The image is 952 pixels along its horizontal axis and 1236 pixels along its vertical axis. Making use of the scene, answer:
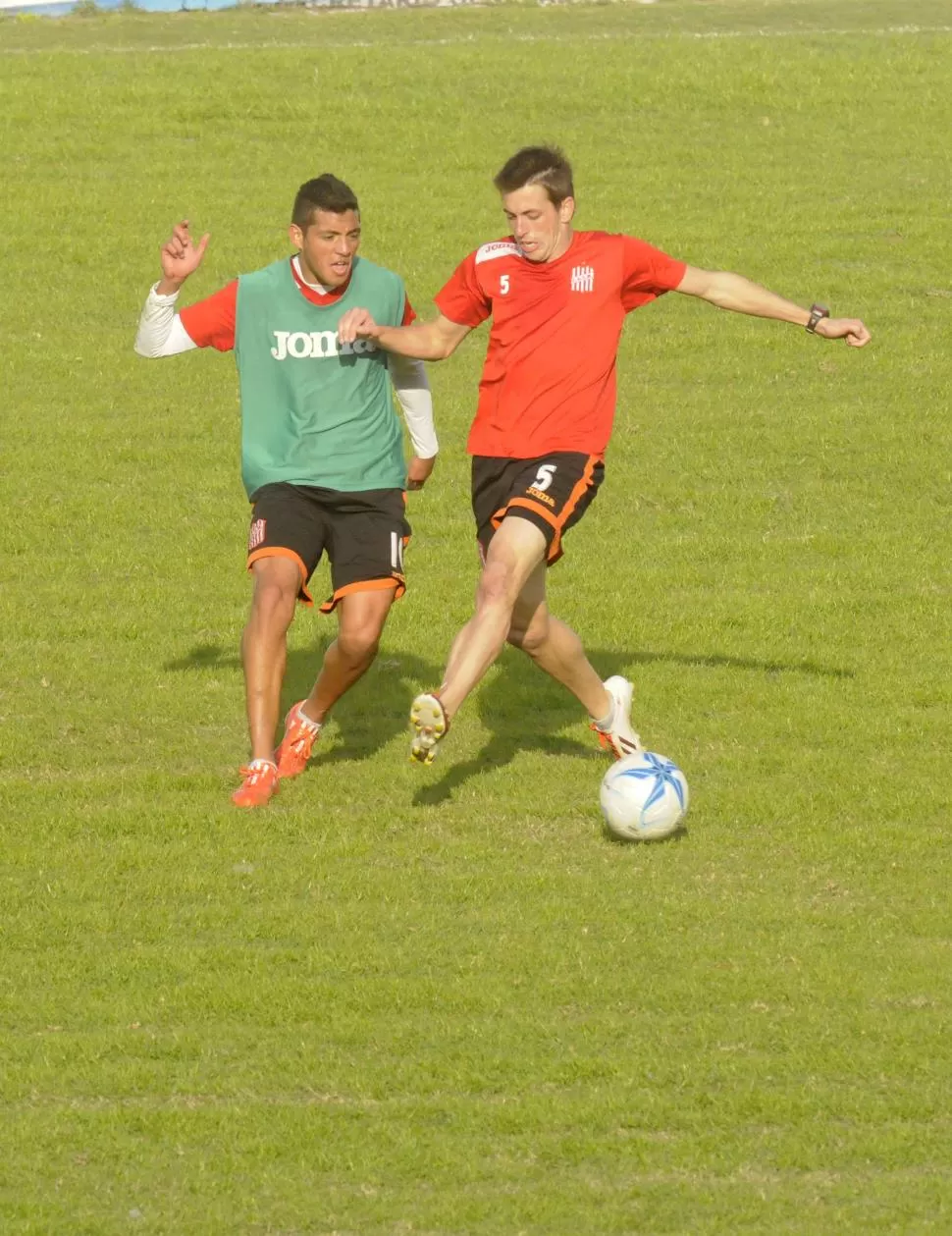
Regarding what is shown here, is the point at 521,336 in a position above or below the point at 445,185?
above

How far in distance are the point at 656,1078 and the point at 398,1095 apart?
0.80m

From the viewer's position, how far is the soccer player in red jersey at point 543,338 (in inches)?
330

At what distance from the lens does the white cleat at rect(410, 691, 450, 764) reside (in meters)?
7.37

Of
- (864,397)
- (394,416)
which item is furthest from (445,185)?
(394,416)

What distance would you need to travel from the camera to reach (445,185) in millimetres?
22578

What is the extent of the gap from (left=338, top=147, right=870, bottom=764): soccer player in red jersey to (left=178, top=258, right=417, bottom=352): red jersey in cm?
41

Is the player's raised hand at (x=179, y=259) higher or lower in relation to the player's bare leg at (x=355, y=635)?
higher

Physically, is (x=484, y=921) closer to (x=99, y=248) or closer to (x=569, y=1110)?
(x=569, y=1110)

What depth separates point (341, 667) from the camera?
9.00 meters

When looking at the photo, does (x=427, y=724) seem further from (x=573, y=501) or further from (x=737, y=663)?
(x=737, y=663)

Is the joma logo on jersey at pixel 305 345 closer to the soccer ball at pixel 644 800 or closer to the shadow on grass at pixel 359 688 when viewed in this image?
the shadow on grass at pixel 359 688

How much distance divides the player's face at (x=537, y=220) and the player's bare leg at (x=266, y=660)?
1744 millimetres

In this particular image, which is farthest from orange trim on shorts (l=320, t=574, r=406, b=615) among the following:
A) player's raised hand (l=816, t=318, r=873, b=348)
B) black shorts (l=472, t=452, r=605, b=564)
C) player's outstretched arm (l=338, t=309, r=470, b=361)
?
player's raised hand (l=816, t=318, r=873, b=348)

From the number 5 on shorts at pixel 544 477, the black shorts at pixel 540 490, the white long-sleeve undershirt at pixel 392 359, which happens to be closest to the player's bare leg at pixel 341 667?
the black shorts at pixel 540 490
